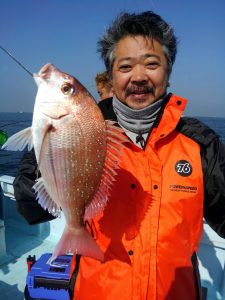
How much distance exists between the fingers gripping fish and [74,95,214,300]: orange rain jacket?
0.43 metres

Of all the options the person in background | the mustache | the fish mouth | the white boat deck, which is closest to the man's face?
the mustache

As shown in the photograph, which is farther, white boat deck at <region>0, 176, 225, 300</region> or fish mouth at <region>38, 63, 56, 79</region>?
white boat deck at <region>0, 176, 225, 300</region>

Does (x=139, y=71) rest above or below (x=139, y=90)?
above

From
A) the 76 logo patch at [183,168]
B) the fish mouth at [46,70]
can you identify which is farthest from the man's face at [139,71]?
the fish mouth at [46,70]

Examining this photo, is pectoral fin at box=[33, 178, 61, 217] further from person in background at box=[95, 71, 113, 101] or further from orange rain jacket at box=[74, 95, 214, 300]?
person in background at box=[95, 71, 113, 101]

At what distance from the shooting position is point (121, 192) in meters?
2.16

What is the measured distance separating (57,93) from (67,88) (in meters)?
0.06

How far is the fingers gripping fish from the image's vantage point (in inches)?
63.1

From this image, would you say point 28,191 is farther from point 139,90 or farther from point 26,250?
point 26,250

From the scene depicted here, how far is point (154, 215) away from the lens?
2080mm

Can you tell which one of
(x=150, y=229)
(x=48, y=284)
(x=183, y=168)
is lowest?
(x=48, y=284)

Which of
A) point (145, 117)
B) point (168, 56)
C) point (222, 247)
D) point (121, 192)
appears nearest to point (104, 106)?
point (145, 117)

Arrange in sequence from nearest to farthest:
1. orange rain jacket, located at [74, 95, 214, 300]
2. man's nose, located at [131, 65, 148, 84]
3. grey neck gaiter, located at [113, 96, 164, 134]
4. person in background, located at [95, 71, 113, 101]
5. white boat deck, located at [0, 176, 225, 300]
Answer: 1. orange rain jacket, located at [74, 95, 214, 300]
2. man's nose, located at [131, 65, 148, 84]
3. grey neck gaiter, located at [113, 96, 164, 134]
4. white boat deck, located at [0, 176, 225, 300]
5. person in background, located at [95, 71, 113, 101]

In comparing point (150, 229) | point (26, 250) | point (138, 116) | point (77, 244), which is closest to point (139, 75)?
point (138, 116)
